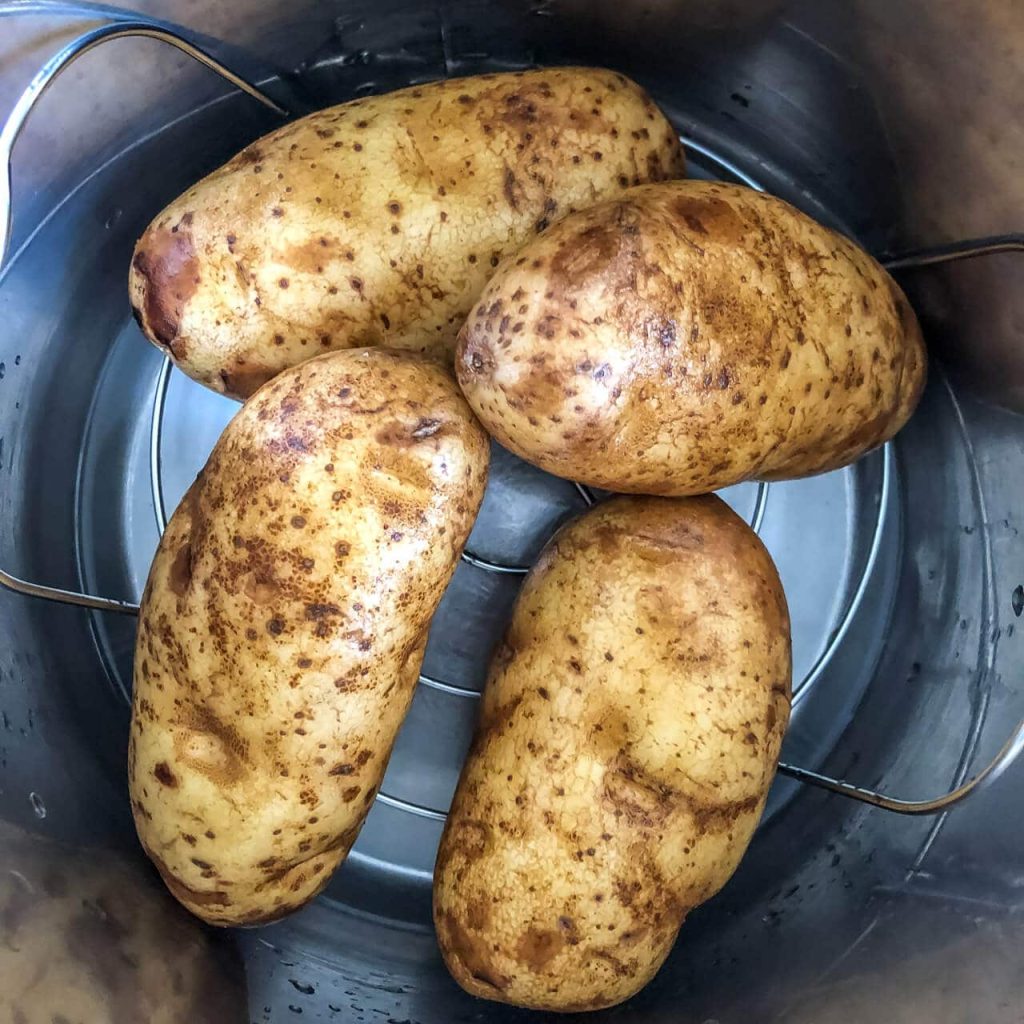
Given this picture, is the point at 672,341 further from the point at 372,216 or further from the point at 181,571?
the point at 181,571

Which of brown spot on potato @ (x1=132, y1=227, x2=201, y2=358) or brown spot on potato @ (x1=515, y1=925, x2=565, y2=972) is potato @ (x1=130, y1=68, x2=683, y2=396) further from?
brown spot on potato @ (x1=515, y1=925, x2=565, y2=972)

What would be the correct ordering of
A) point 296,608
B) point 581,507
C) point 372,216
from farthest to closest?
1. point 581,507
2. point 372,216
3. point 296,608

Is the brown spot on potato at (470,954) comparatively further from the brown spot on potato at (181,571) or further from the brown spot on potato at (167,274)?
the brown spot on potato at (167,274)

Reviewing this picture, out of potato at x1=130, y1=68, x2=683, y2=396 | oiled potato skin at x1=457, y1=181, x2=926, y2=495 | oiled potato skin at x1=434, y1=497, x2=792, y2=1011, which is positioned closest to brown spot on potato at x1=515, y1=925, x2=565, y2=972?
oiled potato skin at x1=434, y1=497, x2=792, y2=1011

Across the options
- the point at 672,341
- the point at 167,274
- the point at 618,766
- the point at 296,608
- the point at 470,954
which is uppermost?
the point at 672,341

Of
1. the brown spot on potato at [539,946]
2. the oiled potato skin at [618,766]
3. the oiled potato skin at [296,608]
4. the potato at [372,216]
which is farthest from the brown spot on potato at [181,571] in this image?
the brown spot on potato at [539,946]

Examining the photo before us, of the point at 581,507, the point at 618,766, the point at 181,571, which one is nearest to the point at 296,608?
the point at 181,571

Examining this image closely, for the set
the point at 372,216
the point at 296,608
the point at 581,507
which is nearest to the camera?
the point at 296,608
